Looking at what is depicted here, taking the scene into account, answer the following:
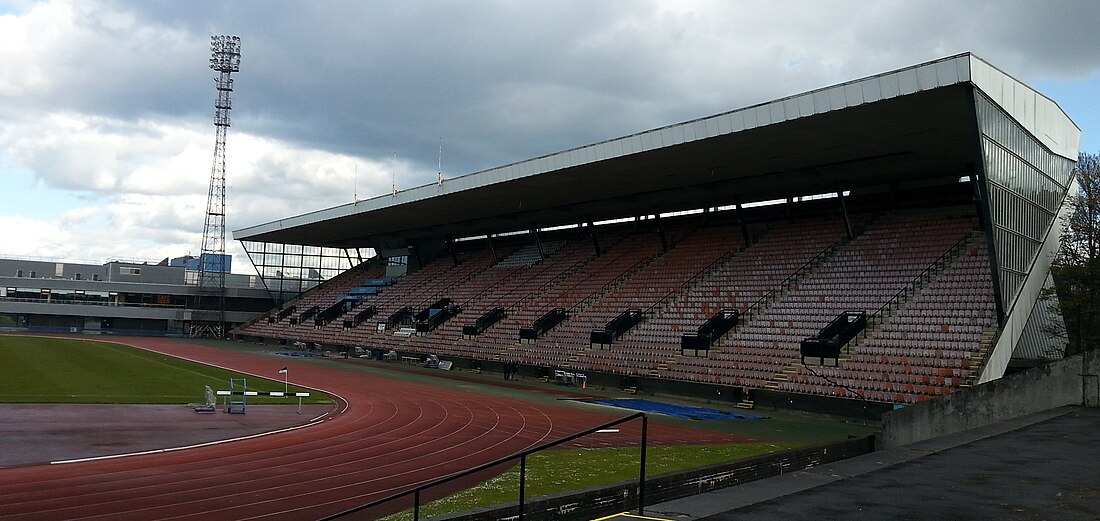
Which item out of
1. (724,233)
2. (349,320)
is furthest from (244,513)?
Result: (349,320)

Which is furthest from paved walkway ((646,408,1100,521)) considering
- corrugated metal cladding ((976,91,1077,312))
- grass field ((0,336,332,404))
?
grass field ((0,336,332,404))

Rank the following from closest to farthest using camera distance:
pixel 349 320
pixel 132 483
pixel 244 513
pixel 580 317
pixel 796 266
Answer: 1. pixel 244 513
2. pixel 132 483
3. pixel 796 266
4. pixel 580 317
5. pixel 349 320

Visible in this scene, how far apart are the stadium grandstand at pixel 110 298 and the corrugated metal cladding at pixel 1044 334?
61.9 metres

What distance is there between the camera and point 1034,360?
2748 cm

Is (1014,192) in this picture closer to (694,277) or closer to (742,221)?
(742,221)

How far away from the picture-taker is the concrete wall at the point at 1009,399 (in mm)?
17359

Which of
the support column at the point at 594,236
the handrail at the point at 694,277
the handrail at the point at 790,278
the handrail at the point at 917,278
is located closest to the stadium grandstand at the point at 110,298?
the support column at the point at 594,236

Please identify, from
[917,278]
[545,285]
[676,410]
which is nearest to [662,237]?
[545,285]

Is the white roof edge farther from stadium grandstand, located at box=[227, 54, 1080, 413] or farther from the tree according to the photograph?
the tree

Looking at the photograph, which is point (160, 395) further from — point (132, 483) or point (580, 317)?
point (580, 317)

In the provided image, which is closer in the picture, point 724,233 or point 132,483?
point 132,483

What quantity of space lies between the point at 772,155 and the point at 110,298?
64.2 metres

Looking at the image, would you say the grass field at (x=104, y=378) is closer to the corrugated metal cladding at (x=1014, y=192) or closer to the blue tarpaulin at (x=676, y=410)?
the blue tarpaulin at (x=676, y=410)

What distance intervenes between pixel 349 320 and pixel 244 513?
47.9m
